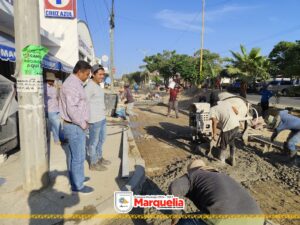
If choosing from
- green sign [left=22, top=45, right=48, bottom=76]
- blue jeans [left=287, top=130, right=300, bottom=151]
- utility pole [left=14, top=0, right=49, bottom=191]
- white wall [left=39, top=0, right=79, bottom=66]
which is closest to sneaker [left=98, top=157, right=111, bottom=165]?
utility pole [left=14, top=0, right=49, bottom=191]

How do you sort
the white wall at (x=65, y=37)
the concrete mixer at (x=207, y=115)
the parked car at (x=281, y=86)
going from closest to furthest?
the concrete mixer at (x=207, y=115)
the white wall at (x=65, y=37)
the parked car at (x=281, y=86)

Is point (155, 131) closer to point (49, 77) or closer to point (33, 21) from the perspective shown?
point (49, 77)

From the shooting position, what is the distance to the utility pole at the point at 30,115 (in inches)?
148

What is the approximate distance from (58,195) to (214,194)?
251cm

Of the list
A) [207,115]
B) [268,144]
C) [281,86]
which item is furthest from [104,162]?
[281,86]

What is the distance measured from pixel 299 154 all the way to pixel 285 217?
371 cm

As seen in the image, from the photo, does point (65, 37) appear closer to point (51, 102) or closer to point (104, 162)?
point (51, 102)

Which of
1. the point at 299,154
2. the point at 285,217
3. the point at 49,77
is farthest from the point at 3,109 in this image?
the point at 299,154

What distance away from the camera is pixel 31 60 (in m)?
3.77

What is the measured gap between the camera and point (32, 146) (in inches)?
153

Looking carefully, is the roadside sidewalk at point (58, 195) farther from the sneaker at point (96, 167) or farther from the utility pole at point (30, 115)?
the utility pole at point (30, 115)

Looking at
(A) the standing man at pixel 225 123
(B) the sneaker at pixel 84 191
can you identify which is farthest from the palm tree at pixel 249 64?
(B) the sneaker at pixel 84 191

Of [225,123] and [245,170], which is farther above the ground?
[225,123]

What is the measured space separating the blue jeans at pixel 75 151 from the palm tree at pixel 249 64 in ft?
71.8
